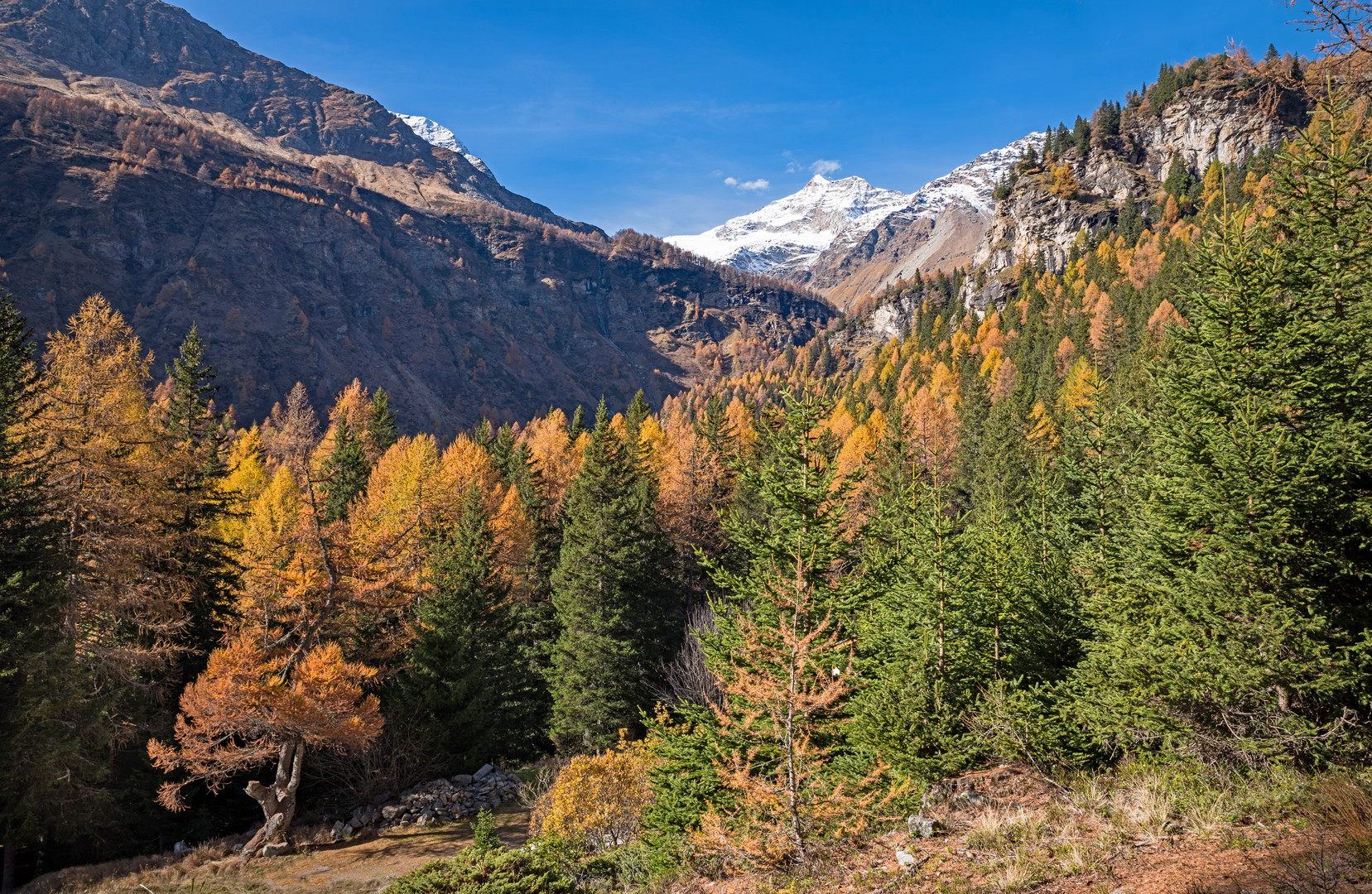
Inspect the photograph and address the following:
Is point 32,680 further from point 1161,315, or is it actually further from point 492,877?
point 1161,315

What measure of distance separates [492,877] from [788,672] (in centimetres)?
790

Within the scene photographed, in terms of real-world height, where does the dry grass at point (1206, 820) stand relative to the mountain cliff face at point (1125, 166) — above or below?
below

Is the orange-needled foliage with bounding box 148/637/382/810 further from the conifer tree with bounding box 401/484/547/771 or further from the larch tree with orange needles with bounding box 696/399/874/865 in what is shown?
the larch tree with orange needles with bounding box 696/399/874/865

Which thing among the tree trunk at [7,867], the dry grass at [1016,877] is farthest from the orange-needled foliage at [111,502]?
the dry grass at [1016,877]

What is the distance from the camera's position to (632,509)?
119 feet

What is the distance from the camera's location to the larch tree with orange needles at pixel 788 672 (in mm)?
9648

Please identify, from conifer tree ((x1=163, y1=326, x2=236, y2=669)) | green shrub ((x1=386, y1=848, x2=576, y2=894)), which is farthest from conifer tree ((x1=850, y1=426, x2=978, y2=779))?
conifer tree ((x1=163, y1=326, x2=236, y2=669))

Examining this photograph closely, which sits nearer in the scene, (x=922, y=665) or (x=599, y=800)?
(x=922, y=665)

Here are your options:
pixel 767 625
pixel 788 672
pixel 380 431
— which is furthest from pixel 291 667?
pixel 380 431

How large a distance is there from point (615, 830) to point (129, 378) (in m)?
28.5

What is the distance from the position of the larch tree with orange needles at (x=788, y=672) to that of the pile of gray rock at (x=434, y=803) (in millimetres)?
18633

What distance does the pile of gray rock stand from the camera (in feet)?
86.1

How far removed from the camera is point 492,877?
1317cm

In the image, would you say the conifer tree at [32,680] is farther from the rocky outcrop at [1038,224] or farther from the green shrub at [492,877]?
the rocky outcrop at [1038,224]
